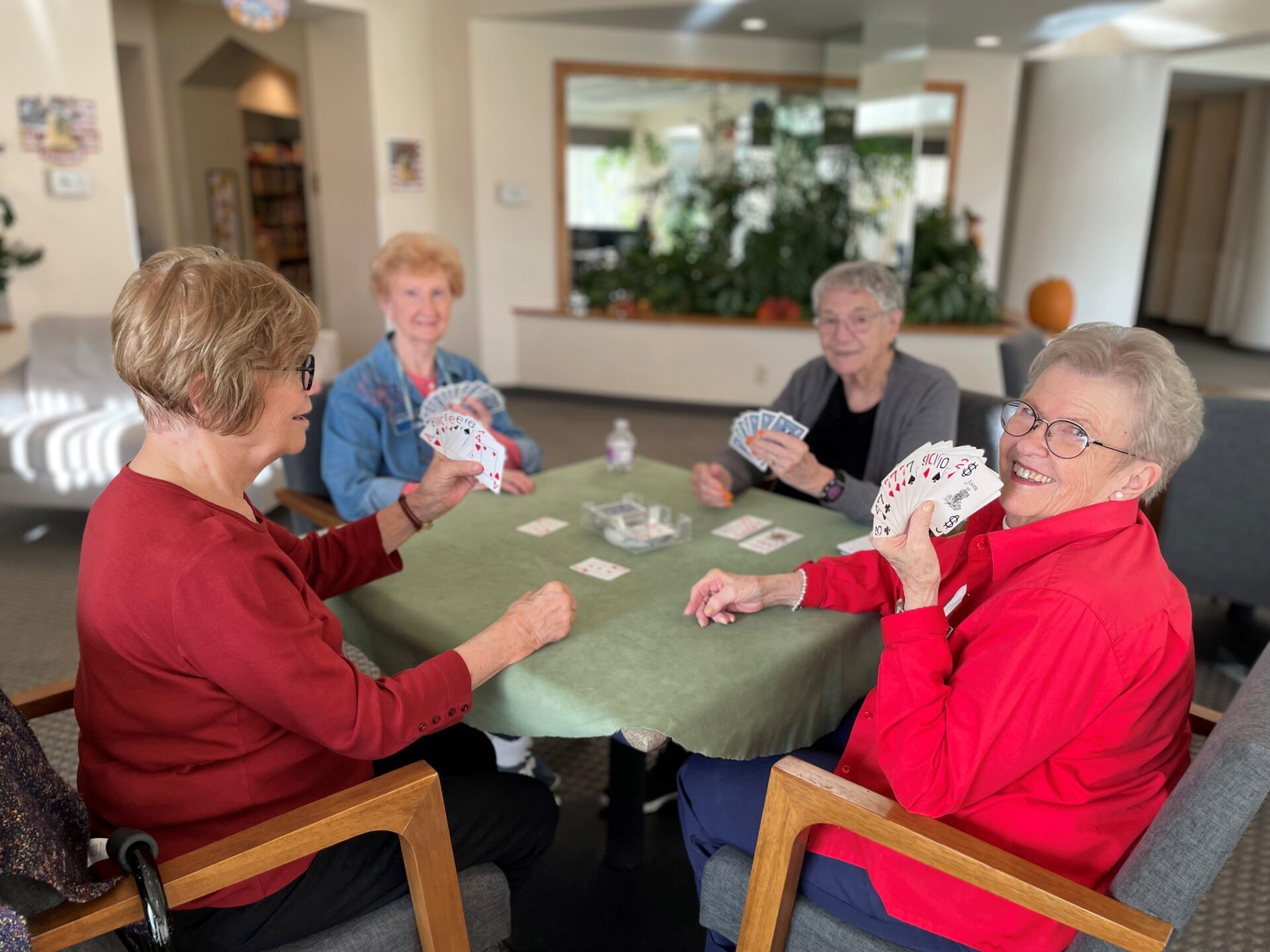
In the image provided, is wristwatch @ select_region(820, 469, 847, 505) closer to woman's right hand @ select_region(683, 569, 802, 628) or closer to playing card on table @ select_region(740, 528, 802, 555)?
playing card on table @ select_region(740, 528, 802, 555)

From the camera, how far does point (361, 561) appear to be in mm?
1697

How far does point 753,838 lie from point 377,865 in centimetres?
57

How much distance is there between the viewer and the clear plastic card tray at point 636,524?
194 cm

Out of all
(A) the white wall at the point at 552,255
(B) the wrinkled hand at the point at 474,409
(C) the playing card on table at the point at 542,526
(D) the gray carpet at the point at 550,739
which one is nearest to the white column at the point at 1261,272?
(A) the white wall at the point at 552,255

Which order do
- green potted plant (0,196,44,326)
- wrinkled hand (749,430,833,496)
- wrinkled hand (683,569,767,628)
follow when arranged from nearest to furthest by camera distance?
1. wrinkled hand (683,569,767,628)
2. wrinkled hand (749,430,833,496)
3. green potted plant (0,196,44,326)

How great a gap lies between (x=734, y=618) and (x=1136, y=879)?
2.35ft

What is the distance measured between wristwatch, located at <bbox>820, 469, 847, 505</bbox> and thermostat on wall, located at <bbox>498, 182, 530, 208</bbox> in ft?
17.9

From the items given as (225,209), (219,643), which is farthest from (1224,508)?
(225,209)

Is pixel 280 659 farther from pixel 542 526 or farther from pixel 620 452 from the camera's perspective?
pixel 620 452

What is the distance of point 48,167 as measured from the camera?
5.18 meters

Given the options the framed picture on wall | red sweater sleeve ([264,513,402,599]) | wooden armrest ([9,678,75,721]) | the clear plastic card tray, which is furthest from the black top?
the framed picture on wall

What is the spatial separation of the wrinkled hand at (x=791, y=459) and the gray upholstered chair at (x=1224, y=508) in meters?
1.49

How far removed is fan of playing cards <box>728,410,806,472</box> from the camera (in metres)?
2.12

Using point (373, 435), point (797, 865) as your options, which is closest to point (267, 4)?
point (373, 435)
